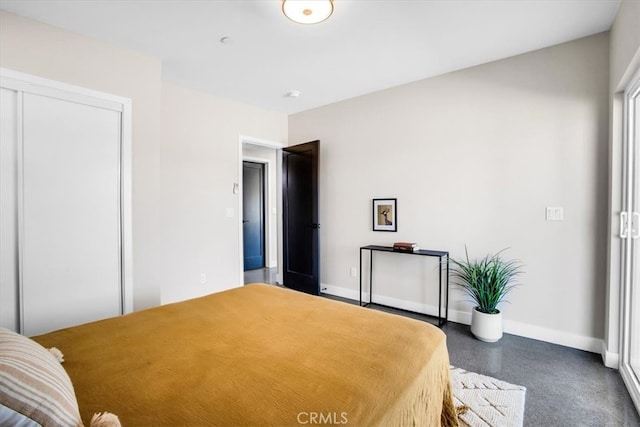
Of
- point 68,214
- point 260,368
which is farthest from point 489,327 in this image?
point 68,214

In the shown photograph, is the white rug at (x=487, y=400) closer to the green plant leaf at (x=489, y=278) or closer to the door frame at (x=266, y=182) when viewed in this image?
the green plant leaf at (x=489, y=278)

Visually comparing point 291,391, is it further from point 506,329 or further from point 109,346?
point 506,329

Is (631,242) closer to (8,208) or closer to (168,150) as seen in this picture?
(168,150)

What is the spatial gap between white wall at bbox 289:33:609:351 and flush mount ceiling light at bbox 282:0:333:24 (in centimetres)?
171

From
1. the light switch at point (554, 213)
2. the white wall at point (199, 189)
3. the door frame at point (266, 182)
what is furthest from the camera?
the door frame at point (266, 182)

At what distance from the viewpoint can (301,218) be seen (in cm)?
418

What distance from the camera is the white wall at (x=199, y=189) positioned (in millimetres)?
3314

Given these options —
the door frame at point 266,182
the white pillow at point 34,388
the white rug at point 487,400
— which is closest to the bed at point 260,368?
the white pillow at point 34,388

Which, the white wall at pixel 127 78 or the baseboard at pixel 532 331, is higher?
the white wall at pixel 127 78

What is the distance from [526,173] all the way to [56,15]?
12.9 ft

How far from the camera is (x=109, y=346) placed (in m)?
1.26

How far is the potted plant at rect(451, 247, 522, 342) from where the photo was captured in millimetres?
2615

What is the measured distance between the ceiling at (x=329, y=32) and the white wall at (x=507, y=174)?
29 centimetres

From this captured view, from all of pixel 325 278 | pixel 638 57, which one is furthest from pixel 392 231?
pixel 638 57
